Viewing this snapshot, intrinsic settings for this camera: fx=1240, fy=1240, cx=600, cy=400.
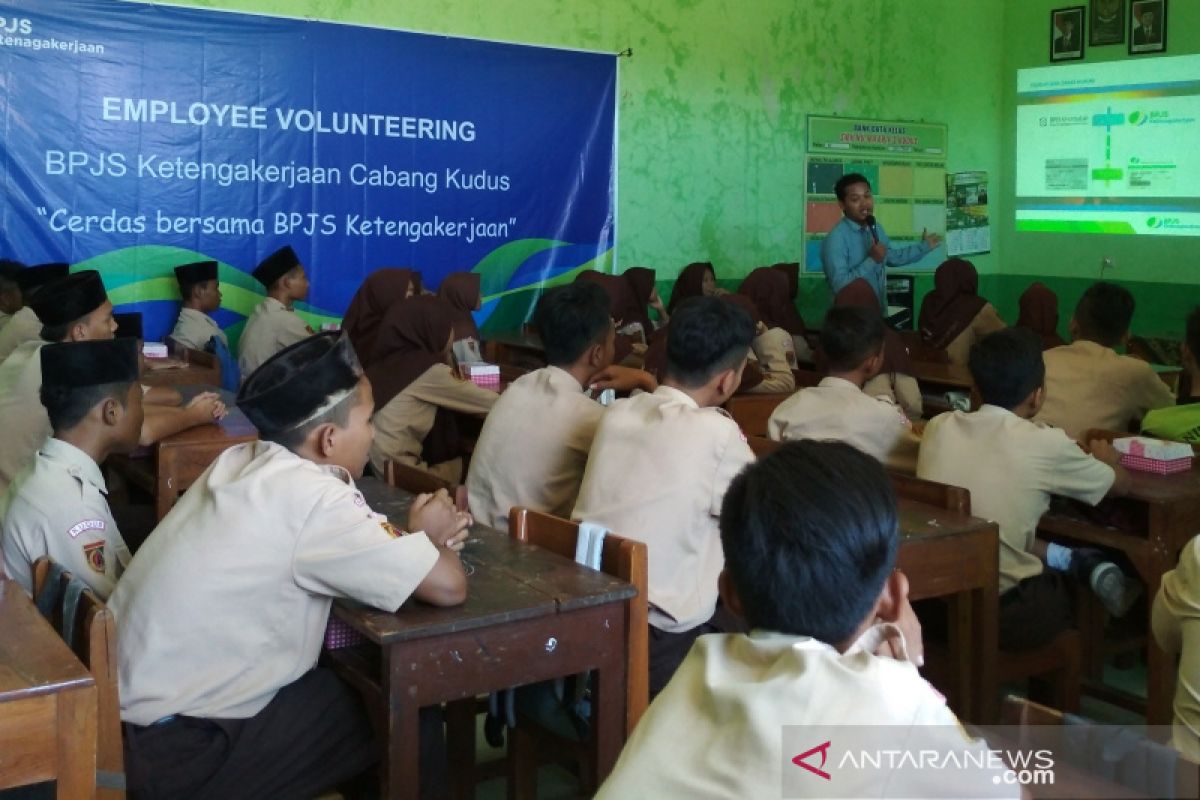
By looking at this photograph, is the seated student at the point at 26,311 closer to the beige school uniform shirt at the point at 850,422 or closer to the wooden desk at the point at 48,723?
the beige school uniform shirt at the point at 850,422

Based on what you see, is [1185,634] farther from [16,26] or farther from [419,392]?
[16,26]

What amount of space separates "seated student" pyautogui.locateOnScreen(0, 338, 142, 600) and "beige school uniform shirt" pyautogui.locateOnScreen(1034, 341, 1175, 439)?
9.04ft

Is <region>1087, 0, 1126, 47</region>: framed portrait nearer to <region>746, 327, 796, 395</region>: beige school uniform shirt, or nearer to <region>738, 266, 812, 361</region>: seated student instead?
<region>738, 266, 812, 361</region>: seated student

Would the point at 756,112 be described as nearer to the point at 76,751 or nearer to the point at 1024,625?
the point at 1024,625

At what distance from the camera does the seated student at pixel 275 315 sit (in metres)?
5.80

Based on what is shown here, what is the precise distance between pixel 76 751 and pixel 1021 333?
7.76ft

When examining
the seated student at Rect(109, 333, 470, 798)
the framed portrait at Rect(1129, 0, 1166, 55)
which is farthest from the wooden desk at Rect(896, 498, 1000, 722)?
the framed portrait at Rect(1129, 0, 1166, 55)

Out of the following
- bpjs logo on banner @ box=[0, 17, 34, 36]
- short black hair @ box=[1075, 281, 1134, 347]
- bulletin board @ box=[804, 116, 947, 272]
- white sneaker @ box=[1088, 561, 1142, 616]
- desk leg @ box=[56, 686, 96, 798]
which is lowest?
white sneaker @ box=[1088, 561, 1142, 616]

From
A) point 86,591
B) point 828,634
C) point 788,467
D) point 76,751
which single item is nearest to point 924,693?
point 828,634

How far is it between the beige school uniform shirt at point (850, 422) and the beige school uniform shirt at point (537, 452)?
2.07ft

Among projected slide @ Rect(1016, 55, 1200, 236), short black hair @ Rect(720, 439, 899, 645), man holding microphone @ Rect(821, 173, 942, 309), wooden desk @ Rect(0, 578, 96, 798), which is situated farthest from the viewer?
projected slide @ Rect(1016, 55, 1200, 236)

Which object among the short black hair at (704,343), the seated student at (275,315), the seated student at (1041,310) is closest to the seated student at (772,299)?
the seated student at (1041,310)

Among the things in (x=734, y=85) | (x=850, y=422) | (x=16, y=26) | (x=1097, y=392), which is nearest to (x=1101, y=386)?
(x=1097, y=392)

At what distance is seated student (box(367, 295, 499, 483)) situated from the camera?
14.4 ft
